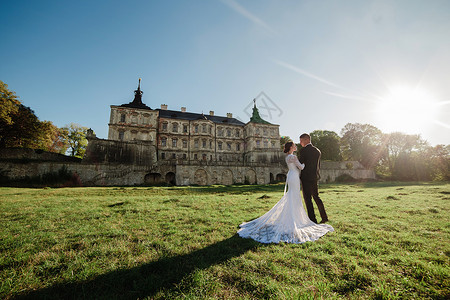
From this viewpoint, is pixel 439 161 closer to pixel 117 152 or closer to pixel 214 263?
pixel 214 263

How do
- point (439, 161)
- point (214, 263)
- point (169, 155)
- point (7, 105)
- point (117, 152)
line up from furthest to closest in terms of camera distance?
1. point (169, 155)
2. point (439, 161)
3. point (117, 152)
4. point (7, 105)
5. point (214, 263)

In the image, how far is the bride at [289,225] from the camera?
3.75 meters

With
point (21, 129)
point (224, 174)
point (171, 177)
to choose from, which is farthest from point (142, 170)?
point (21, 129)

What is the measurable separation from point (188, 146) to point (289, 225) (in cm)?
3714

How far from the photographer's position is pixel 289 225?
13.7 ft

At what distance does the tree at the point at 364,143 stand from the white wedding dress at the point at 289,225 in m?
48.3

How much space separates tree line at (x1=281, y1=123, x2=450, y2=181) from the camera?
36750 millimetres

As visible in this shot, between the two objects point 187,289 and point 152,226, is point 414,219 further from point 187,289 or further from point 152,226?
point 152,226

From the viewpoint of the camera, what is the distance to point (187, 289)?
2049 millimetres

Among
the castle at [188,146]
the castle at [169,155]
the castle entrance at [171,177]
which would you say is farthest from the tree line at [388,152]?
the castle entrance at [171,177]

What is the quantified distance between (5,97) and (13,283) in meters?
32.6

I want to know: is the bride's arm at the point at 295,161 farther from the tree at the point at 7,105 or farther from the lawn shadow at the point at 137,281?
the tree at the point at 7,105

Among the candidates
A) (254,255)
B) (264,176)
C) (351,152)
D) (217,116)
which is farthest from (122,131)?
(351,152)

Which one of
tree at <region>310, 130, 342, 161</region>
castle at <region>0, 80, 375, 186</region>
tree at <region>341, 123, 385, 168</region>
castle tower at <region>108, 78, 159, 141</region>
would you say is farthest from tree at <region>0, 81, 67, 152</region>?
tree at <region>341, 123, 385, 168</region>
